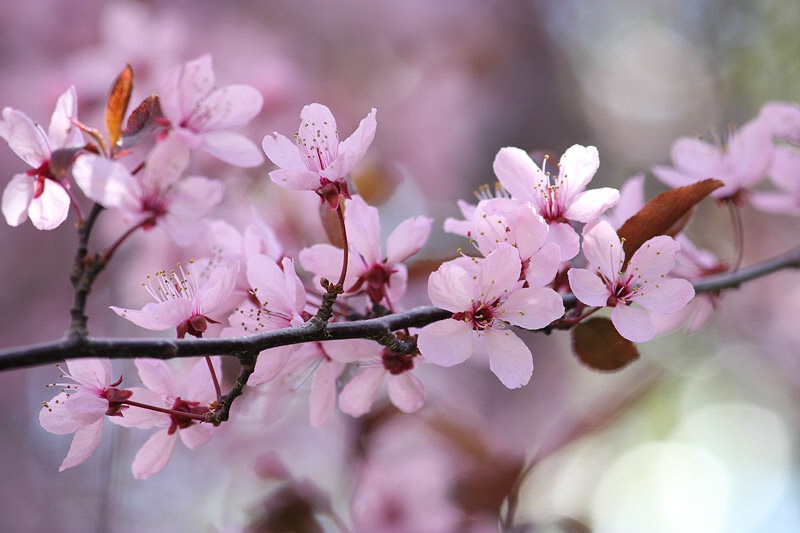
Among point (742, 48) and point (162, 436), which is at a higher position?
point (162, 436)

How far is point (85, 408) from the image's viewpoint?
2.20 feet

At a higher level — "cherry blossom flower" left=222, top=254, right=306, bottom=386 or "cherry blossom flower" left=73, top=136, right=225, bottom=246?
"cherry blossom flower" left=73, top=136, right=225, bottom=246

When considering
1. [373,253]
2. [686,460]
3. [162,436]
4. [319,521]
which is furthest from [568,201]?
[686,460]

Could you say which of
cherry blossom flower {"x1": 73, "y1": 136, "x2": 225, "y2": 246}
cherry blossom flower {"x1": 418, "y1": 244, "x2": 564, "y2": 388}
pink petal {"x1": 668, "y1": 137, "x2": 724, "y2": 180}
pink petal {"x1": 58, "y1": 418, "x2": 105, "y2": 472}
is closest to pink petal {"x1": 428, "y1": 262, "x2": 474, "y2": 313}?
cherry blossom flower {"x1": 418, "y1": 244, "x2": 564, "y2": 388}

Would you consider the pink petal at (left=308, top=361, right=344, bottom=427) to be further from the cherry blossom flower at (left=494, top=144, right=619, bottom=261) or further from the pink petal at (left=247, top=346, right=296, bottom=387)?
the cherry blossom flower at (left=494, top=144, right=619, bottom=261)

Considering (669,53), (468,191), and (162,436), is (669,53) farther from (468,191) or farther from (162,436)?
(162,436)

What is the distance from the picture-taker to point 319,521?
1214 millimetres

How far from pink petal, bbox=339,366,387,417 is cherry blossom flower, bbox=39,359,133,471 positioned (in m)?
0.22

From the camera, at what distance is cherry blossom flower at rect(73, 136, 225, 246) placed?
2.19 feet

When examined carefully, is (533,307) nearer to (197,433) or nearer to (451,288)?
(451,288)

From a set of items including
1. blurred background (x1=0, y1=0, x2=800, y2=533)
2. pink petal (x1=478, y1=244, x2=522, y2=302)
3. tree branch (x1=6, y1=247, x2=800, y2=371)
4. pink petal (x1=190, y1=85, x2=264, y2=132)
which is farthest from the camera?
blurred background (x1=0, y1=0, x2=800, y2=533)

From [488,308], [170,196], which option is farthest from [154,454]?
[488,308]

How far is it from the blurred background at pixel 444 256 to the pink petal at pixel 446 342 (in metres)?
0.30

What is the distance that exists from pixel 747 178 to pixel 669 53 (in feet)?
11.6
